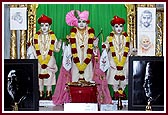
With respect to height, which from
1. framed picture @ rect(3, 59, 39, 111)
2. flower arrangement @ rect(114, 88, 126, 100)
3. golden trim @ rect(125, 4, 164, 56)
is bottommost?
flower arrangement @ rect(114, 88, 126, 100)

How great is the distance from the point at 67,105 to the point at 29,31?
152cm

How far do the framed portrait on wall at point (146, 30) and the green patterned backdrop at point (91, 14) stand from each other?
37 cm

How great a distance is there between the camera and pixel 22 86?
4805 millimetres

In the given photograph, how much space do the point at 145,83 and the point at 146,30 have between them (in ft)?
3.03

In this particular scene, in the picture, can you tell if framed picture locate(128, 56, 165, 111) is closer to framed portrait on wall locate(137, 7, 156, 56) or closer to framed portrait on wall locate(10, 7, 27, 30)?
framed portrait on wall locate(137, 7, 156, 56)

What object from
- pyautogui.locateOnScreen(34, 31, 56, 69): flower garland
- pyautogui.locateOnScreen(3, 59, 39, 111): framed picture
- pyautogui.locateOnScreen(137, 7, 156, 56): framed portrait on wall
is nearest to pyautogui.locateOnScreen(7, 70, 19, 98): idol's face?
pyautogui.locateOnScreen(3, 59, 39, 111): framed picture

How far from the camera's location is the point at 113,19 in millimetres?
5801

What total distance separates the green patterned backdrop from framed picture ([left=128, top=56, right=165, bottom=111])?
1128 mm

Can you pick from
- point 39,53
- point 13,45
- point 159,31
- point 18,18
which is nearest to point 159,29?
point 159,31

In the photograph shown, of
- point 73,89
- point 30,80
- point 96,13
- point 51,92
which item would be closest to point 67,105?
point 30,80

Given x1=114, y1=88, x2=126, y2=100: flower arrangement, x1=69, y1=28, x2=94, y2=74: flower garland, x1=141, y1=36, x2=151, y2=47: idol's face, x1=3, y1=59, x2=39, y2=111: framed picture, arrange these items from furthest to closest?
x1=114, y1=88, x2=126, y2=100: flower arrangement
x1=69, y1=28, x2=94, y2=74: flower garland
x1=141, y1=36, x2=151, y2=47: idol's face
x1=3, y1=59, x2=39, y2=111: framed picture

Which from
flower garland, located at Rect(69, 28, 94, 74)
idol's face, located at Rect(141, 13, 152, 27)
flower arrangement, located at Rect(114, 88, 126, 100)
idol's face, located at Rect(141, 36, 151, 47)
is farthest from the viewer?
flower arrangement, located at Rect(114, 88, 126, 100)

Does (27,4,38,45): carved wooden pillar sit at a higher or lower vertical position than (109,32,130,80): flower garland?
higher

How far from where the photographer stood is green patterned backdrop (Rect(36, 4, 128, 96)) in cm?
586
